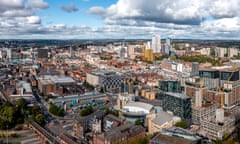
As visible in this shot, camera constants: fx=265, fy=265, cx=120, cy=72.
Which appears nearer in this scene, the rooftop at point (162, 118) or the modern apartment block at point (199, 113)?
the rooftop at point (162, 118)

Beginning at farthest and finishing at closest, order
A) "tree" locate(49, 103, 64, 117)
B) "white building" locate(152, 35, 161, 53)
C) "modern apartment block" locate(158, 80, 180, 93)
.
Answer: "white building" locate(152, 35, 161, 53)
"modern apartment block" locate(158, 80, 180, 93)
"tree" locate(49, 103, 64, 117)

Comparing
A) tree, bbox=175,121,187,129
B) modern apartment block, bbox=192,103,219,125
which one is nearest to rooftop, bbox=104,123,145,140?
tree, bbox=175,121,187,129

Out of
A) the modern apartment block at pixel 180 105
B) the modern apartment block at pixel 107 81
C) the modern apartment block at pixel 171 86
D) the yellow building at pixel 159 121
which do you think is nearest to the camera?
the yellow building at pixel 159 121

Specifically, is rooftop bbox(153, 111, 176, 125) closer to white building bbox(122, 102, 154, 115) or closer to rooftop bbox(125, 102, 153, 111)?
white building bbox(122, 102, 154, 115)

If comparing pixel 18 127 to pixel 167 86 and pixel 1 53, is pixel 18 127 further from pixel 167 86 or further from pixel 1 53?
pixel 1 53

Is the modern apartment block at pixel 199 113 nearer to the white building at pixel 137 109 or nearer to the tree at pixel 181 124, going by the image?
the tree at pixel 181 124

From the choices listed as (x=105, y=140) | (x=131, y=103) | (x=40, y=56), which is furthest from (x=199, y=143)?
(x=40, y=56)

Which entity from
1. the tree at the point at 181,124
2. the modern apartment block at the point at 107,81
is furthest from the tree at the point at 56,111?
the tree at the point at 181,124

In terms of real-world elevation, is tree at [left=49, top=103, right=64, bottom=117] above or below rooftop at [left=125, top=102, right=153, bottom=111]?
below

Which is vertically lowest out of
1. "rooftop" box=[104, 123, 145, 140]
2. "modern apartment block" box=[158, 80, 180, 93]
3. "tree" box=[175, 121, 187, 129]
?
"tree" box=[175, 121, 187, 129]
